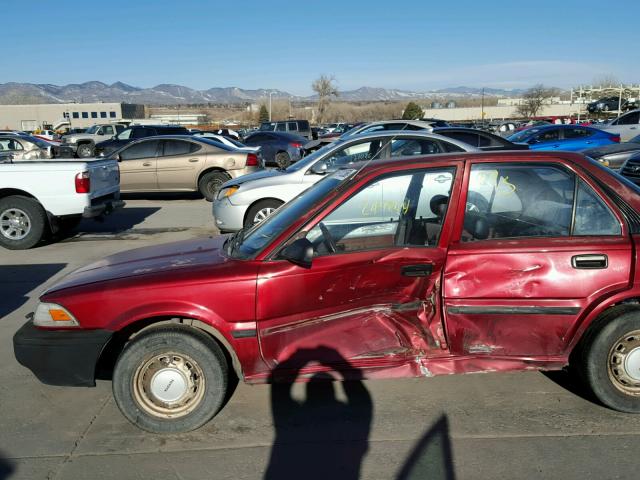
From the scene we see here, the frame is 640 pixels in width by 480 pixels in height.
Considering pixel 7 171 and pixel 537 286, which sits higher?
pixel 7 171

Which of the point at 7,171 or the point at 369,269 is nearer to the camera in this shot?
the point at 369,269

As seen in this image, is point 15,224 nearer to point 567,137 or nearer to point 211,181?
point 211,181

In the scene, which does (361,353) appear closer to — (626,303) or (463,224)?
(463,224)

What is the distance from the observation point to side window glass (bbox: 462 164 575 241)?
3736mm

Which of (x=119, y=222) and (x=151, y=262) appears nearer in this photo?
(x=151, y=262)

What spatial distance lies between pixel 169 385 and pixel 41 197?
6.42 m

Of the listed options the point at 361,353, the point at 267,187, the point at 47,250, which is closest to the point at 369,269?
the point at 361,353

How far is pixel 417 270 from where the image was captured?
3.57m

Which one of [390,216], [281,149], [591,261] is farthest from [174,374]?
[281,149]

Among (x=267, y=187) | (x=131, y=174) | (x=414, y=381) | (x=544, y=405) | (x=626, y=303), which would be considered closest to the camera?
(x=626, y=303)

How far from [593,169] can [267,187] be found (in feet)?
18.3

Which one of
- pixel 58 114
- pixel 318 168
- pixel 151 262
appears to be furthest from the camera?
pixel 58 114

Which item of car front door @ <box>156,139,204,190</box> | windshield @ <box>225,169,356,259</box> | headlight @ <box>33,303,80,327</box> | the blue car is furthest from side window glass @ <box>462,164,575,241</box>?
the blue car

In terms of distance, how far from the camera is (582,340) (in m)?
3.68
